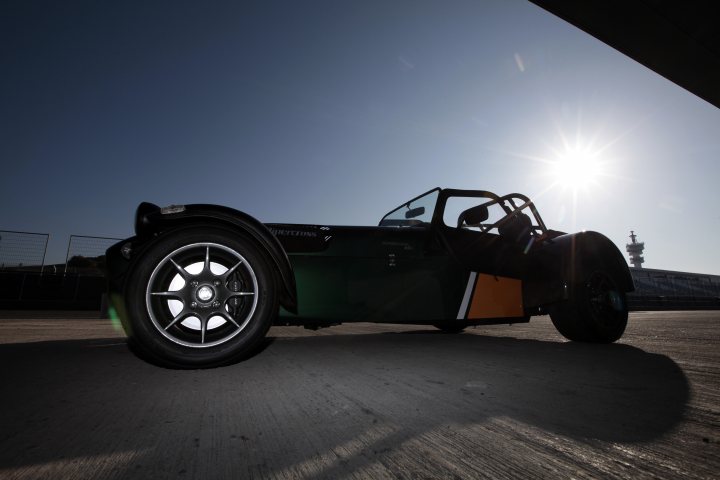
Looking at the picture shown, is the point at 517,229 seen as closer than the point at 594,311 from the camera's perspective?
No

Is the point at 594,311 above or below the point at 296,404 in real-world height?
above

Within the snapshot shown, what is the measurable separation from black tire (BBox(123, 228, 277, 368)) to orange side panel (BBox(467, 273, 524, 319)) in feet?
5.90

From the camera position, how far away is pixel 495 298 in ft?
9.69

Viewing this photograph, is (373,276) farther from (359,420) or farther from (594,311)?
(594,311)

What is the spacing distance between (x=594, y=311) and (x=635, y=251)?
6631 inches

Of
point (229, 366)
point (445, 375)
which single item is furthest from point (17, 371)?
point (445, 375)

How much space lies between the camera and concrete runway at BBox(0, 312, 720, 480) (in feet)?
2.57

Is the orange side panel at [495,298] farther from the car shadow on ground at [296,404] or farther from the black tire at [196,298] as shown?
the black tire at [196,298]

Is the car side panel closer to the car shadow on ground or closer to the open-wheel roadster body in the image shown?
the open-wheel roadster body

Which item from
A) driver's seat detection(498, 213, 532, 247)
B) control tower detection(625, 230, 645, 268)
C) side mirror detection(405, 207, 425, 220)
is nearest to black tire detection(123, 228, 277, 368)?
side mirror detection(405, 207, 425, 220)

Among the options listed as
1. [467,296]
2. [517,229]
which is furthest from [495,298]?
[517,229]

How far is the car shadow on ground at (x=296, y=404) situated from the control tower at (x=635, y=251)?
164 metres

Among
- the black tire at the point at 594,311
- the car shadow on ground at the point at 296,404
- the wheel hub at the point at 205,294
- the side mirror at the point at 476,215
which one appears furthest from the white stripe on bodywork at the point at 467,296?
the wheel hub at the point at 205,294

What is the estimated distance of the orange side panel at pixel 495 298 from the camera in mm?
2854
